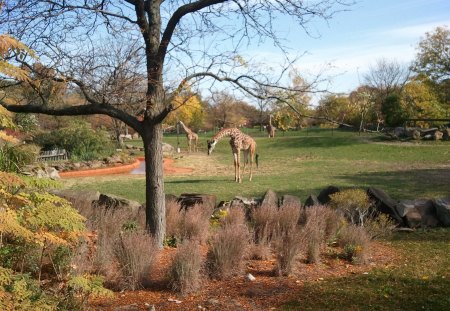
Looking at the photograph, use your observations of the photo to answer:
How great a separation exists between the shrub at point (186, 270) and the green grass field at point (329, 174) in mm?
8367

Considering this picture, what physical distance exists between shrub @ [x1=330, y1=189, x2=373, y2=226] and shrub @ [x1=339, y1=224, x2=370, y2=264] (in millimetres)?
1058

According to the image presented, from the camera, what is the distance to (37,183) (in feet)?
12.9

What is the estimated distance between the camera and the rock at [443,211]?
9117 mm

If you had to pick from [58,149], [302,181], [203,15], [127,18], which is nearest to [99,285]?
[127,18]

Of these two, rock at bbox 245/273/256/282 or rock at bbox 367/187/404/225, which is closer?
rock at bbox 245/273/256/282

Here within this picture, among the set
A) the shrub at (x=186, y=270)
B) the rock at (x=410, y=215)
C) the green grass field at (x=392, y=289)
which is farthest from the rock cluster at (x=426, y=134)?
the shrub at (x=186, y=270)

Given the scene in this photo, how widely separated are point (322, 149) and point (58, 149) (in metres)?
18.4

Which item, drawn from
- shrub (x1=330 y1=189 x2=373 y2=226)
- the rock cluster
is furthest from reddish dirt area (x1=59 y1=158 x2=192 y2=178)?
the rock cluster

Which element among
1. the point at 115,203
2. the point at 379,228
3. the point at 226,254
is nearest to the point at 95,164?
the point at 115,203

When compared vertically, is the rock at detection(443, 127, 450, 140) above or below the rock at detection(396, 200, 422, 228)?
above

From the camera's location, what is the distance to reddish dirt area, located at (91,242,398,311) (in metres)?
4.82

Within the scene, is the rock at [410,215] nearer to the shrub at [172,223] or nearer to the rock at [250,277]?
the shrub at [172,223]

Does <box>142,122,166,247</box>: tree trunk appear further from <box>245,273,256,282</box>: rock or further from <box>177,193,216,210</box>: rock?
<box>177,193,216,210</box>: rock

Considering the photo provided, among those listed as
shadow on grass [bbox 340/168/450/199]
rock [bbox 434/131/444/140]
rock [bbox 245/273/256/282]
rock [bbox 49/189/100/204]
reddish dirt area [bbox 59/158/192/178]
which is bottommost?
reddish dirt area [bbox 59/158/192/178]
